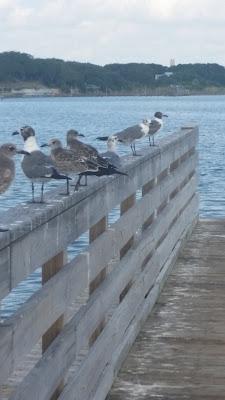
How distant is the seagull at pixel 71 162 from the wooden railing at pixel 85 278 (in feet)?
0.45

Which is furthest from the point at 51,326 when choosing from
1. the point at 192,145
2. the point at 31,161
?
the point at 192,145

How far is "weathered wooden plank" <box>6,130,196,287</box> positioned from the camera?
4.18m

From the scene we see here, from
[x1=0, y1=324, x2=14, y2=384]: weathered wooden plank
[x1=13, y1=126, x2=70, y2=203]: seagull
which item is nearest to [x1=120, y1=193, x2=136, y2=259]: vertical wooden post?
[x1=13, y1=126, x2=70, y2=203]: seagull

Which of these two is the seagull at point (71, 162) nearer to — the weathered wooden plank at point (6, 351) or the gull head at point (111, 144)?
the gull head at point (111, 144)

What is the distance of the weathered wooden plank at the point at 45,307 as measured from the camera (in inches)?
160

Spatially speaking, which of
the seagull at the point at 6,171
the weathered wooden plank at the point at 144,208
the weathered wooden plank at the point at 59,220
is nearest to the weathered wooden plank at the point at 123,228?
the weathered wooden plank at the point at 144,208

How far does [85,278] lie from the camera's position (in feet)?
17.7

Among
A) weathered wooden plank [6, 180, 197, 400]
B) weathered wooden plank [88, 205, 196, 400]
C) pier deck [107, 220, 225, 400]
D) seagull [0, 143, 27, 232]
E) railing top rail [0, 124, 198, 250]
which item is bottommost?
pier deck [107, 220, 225, 400]

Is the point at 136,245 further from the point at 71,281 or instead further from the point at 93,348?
the point at 71,281

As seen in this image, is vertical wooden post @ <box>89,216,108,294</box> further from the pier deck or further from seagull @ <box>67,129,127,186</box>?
the pier deck

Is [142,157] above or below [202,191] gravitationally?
above

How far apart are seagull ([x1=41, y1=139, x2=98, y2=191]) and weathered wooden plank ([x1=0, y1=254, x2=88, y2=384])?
86 cm

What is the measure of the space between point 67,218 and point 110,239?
1.13 metres

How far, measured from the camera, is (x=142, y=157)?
7.89m
